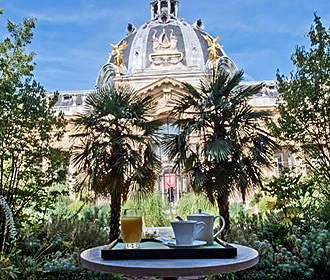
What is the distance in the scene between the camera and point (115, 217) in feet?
19.0

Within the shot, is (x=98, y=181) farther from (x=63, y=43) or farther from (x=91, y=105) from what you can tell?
(x=63, y=43)

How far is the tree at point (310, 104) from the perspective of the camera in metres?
5.98

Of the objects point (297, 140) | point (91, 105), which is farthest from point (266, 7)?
point (91, 105)

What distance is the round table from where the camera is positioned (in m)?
1.71

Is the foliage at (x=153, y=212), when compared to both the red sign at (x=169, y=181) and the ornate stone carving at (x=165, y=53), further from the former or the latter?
the ornate stone carving at (x=165, y=53)

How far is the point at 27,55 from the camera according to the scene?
20.7 ft

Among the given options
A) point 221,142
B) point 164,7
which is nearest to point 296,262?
point 221,142

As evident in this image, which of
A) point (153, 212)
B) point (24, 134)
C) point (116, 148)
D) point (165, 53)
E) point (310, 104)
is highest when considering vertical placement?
point (165, 53)

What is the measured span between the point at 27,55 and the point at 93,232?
3.43 m

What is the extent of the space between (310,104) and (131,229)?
5.02 meters

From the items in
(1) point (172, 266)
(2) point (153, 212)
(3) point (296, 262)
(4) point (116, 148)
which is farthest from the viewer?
(2) point (153, 212)

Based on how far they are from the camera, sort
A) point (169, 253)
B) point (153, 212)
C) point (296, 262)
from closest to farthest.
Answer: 1. point (169, 253)
2. point (296, 262)
3. point (153, 212)

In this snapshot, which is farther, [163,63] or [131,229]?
[163,63]

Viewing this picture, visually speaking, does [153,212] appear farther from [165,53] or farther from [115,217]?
[165,53]
